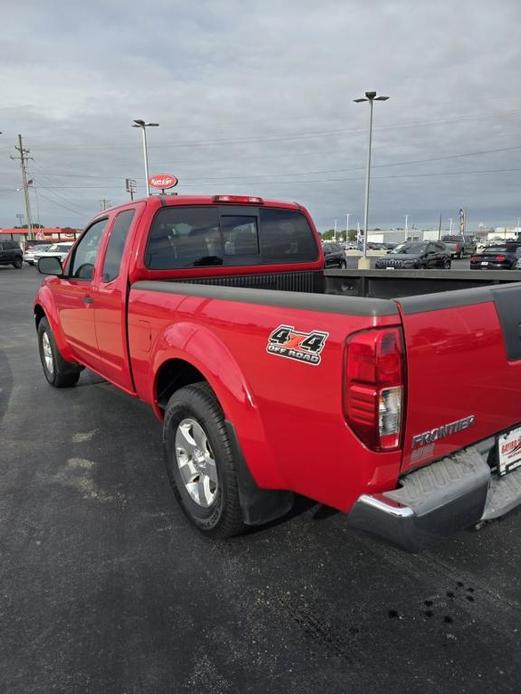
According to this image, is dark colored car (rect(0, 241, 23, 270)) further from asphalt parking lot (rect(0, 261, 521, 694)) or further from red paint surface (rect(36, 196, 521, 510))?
red paint surface (rect(36, 196, 521, 510))

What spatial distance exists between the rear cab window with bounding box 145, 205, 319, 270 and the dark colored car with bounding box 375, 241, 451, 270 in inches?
845

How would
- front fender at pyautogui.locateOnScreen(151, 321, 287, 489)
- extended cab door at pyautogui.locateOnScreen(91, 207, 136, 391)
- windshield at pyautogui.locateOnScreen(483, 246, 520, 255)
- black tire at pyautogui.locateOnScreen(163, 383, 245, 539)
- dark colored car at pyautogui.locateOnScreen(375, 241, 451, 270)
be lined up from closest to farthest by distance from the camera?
front fender at pyautogui.locateOnScreen(151, 321, 287, 489) → black tire at pyautogui.locateOnScreen(163, 383, 245, 539) → extended cab door at pyautogui.locateOnScreen(91, 207, 136, 391) → windshield at pyautogui.locateOnScreen(483, 246, 520, 255) → dark colored car at pyautogui.locateOnScreen(375, 241, 451, 270)

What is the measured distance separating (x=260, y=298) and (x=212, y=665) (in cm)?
155

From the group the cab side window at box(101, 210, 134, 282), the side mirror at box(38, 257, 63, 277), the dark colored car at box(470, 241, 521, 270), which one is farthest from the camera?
the dark colored car at box(470, 241, 521, 270)

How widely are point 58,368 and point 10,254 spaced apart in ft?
102

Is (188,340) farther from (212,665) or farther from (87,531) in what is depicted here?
(212,665)

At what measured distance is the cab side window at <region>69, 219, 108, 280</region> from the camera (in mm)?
4355

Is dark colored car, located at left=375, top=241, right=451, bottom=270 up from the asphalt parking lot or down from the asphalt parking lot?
up

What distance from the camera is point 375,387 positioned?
1.80 m

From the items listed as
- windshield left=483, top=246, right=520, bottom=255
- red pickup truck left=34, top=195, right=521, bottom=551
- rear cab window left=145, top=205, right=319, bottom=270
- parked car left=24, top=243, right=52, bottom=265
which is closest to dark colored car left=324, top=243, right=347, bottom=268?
windshield left=483, top=246, right=520, bottom=255

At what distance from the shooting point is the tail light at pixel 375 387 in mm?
1787

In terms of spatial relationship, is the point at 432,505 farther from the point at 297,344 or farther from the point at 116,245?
the point at 116,245

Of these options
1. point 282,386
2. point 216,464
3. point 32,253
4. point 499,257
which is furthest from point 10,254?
point 282,386

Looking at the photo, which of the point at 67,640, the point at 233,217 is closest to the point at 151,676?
the point at 67,640
